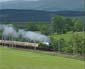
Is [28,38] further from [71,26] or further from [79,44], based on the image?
[79,44]

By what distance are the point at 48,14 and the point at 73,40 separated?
1.79 m

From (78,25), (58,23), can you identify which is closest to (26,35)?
(58,23)

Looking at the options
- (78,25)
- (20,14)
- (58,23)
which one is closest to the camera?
(20,14)

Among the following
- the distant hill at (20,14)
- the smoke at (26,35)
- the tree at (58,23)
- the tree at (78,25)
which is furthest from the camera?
the tree at (58,23)

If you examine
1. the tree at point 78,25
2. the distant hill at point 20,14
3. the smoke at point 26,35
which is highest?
the distant hill at point 20,14

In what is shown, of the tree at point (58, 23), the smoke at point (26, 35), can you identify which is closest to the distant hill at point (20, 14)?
the tree at point (58, 23)

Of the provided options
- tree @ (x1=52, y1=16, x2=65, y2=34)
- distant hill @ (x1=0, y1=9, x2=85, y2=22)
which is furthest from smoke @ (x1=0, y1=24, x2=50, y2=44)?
tree @ (x1=52, y1=16, x2=65, y2=34)

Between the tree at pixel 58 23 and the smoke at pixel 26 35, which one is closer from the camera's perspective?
the smoke at pixel 26 35

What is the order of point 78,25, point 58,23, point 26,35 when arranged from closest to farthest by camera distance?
point 26,35
point 78,25
point 58,23

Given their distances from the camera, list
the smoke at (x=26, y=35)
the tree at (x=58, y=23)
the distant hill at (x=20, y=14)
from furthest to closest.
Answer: the tree at (x=58, y=23) < the smoke at (x=26, y=35) < the distant hill at (x=20, y=14)

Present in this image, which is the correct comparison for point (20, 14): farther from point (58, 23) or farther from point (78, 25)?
point (78, 25)

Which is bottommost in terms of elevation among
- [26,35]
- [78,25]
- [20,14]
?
[26,35]

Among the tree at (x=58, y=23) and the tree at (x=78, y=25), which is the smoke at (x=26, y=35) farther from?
the tree at (x=78, y=25)

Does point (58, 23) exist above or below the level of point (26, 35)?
above
